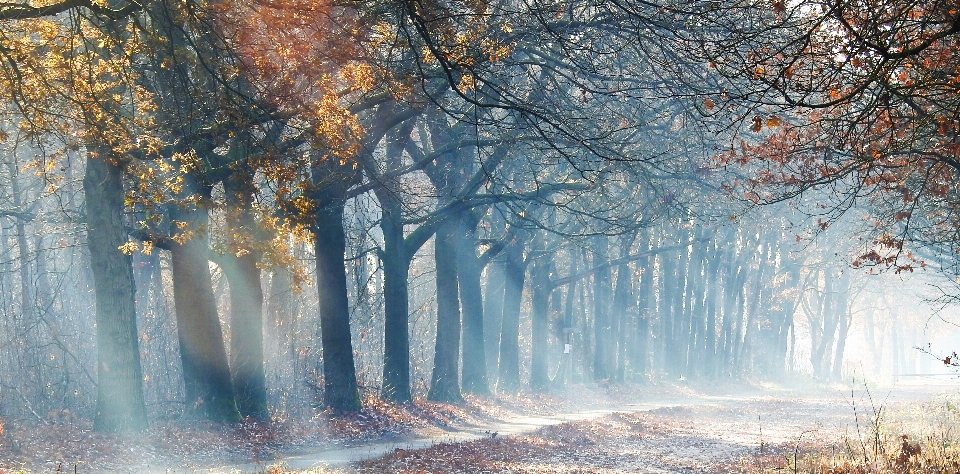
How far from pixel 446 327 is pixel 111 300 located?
12.7 meters

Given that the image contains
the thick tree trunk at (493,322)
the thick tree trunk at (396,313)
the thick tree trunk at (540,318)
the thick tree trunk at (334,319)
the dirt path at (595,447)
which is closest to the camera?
the dirt path at (595,447)

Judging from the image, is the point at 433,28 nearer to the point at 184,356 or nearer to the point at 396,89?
the point at 396,89

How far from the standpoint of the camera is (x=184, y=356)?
63.9 feet

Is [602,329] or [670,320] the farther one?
[670,320]

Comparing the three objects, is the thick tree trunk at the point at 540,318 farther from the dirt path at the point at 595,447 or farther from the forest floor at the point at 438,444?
the forest floor at the point at 438,444

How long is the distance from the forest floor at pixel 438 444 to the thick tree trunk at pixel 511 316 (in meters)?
5.82

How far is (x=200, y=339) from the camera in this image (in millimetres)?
19219

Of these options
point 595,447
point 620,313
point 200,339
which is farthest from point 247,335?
point 620,313

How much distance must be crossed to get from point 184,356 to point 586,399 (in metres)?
23.2

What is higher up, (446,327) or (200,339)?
(200,339)

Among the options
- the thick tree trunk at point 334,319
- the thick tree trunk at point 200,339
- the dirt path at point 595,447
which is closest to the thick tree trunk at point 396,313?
the dirt path at point 595,447

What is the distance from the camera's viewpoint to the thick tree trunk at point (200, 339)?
18984 mm

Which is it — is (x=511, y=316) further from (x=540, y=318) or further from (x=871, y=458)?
(x=871, y=458)

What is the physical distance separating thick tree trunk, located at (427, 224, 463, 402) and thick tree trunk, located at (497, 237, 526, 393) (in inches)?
195
